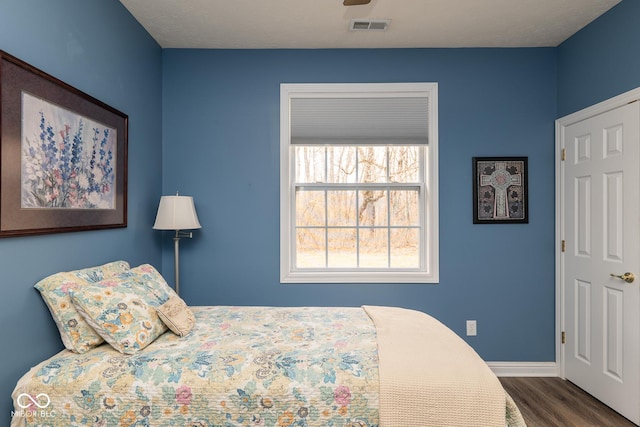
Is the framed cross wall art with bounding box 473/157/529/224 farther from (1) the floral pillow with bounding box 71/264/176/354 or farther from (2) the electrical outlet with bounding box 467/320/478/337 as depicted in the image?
(1) the floral pillow with bounding box 71/264/176/354

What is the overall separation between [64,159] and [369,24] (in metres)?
2.26

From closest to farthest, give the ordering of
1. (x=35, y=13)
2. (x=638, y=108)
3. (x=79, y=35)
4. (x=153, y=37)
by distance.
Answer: (x=35, y=13), (x=79, y=35), (x=638, y=108), (x=153, y=37)

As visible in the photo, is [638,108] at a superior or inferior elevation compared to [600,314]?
superior

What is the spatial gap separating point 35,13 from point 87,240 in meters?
1.18

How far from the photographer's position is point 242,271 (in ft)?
10.8

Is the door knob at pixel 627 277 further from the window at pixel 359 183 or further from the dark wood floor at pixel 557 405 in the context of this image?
the window at pixel 359 183

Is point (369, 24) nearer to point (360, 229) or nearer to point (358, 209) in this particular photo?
point (358, 209)

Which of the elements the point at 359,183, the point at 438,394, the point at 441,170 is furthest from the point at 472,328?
the point at 438,394

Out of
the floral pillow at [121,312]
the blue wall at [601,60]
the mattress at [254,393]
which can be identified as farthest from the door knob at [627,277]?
the floral pillow at [121,312]

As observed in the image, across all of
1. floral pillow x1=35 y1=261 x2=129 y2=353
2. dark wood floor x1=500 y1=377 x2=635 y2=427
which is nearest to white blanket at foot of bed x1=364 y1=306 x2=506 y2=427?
dark wood floor x1=500 y1=377 x2=635 y2=427

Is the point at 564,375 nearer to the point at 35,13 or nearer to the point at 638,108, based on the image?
the point at 638,108

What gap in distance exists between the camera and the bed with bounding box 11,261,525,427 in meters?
1.56

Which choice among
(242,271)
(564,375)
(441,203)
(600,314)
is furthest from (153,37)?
(564,375)

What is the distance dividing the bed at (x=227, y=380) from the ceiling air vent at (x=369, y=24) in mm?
2294
